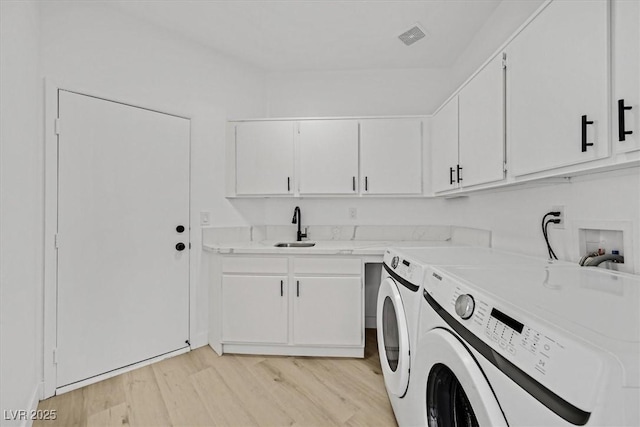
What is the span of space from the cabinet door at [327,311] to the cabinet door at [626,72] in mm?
1637

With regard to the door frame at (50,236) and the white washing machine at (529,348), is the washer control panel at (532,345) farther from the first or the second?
the door frame at (50,236)

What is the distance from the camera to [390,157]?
2520 mm

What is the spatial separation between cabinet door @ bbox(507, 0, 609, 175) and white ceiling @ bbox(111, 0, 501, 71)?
989mm

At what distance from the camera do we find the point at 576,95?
97cm

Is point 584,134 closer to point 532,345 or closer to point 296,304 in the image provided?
point 532,345

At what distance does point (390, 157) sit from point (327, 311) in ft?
4.74

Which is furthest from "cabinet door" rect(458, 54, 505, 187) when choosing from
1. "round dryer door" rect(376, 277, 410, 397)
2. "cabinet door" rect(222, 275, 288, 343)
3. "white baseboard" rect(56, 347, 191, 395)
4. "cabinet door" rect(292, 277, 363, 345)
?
"white baseboard" rect(56, 347, 191, 395)

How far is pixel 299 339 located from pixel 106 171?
1850 mm

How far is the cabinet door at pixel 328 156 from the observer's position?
253 centimetres

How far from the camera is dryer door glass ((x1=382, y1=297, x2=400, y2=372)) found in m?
1.37

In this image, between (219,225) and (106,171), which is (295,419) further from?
(106,171)

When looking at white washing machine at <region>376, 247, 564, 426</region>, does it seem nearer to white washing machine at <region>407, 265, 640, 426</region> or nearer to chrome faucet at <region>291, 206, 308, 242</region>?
white washing machine at <region>407, 265, 640, 426</region>

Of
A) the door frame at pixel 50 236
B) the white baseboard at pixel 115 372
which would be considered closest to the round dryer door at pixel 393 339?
the white baseboard at pixel 115 372

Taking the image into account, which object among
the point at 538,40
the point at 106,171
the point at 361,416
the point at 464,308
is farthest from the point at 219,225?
the point at 538,40
